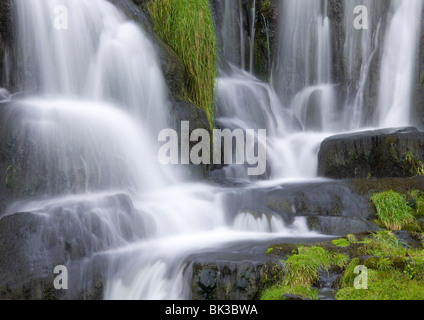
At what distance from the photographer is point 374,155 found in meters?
8.34

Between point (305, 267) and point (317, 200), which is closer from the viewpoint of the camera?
point (305, 267)

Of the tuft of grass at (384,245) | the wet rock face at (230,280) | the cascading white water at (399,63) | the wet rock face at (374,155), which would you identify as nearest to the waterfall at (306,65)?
the cascading white water at (399,63)

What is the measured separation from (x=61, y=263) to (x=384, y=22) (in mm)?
11820

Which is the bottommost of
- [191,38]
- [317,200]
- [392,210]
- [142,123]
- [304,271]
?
[304,271]

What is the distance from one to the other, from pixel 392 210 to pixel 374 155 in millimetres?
2225

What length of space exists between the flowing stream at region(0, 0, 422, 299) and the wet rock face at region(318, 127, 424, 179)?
763mm

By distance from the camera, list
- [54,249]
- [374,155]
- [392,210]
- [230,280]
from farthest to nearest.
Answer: [374,155] < [392,210] < [54,249] < [230,280]

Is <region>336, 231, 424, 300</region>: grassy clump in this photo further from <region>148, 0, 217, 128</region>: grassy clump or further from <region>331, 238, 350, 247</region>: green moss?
<region>148, 0, 217, 128</region>: grassy clump

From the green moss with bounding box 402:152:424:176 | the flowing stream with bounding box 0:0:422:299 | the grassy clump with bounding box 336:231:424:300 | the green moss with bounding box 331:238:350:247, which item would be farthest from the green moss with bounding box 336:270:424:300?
the green moss with bounding box 402:152:424:176

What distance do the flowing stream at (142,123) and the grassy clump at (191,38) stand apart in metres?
0.81

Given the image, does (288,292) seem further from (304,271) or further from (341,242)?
(341,242)

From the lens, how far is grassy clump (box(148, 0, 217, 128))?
8.88m

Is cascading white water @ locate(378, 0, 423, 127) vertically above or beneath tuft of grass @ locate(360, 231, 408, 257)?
above

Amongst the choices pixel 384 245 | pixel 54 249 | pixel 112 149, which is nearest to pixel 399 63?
pixel 384 245
